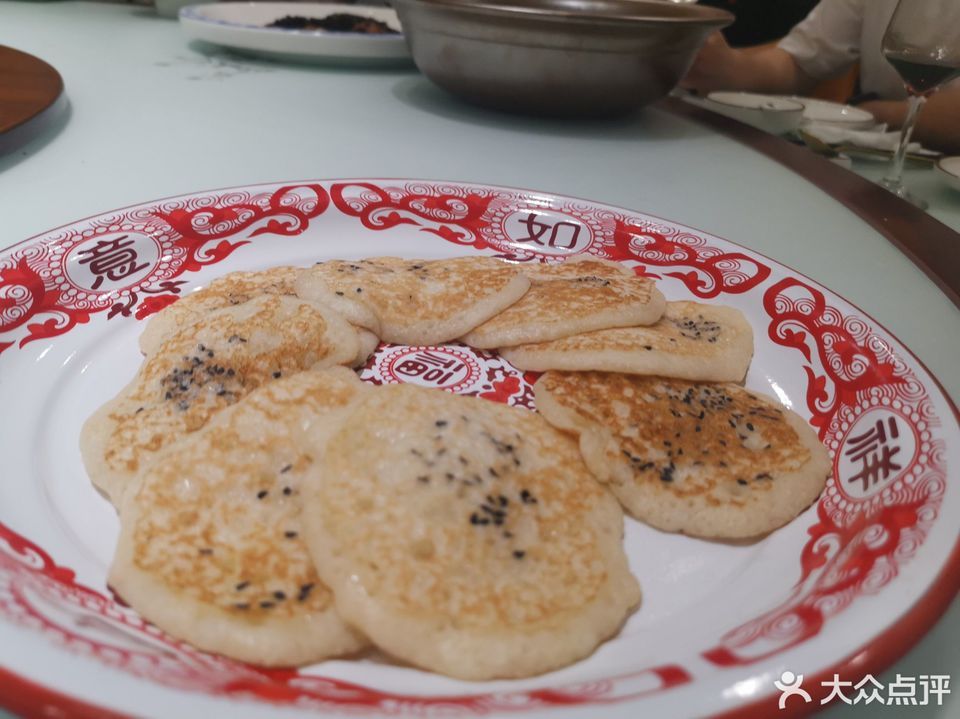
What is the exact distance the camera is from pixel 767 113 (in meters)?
3.20

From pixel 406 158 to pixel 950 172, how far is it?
2041 millimetres

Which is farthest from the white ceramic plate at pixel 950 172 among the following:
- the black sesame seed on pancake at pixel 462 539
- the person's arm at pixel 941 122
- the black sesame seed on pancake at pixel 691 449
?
the black sesame seed on pancake at pixel 462 539

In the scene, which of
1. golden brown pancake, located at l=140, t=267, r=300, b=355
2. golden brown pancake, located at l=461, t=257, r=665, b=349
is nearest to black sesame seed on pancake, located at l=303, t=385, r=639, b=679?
golden brown pancake, located at l=461, t=257, r=665, b=349

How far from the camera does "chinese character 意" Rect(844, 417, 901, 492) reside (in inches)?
46.1

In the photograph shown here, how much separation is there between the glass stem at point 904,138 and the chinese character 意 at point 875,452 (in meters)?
1.65

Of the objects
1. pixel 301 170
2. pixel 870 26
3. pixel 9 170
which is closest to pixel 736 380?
pixel 301 170

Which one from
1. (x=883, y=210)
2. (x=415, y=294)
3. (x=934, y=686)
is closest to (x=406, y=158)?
(x=415, y=294)

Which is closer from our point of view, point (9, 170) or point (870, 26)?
point (9, 170)

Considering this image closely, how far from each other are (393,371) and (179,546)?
62 centimetres

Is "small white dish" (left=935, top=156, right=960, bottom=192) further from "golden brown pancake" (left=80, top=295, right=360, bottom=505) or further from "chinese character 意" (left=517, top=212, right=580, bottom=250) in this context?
"golden brown pancake" (left=80, top=295, right=360, bottom=505)

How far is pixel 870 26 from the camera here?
172 inches

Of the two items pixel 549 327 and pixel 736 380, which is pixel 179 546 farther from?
pixel 736 380

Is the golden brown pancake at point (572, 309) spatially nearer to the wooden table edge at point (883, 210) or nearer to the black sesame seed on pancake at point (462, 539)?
the black sesame seed on pancake at point (462, 539)

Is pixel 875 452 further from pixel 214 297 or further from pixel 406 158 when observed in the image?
pixel 406 158
